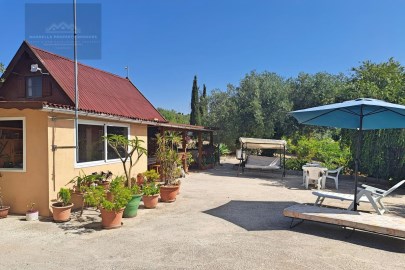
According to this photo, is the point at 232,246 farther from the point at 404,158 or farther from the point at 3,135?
the point at 404,158

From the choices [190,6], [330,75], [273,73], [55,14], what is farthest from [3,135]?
[330,75]

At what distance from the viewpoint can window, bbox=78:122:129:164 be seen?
25.1 feet

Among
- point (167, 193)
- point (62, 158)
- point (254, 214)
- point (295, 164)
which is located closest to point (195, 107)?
point (295, 164)

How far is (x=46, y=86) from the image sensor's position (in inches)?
386

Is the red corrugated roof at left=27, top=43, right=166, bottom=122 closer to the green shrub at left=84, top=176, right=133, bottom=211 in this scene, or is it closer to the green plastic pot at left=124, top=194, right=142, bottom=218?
the green shrub at left=84, top=176, right=133, bottom=211

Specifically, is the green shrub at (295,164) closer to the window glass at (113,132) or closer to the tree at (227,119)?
the tree at (227,119)

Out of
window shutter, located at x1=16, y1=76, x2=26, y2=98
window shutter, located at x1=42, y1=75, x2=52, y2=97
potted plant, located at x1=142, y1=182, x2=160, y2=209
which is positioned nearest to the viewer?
potted plant, located at x1=142, y1=182, x2=160, y2=209

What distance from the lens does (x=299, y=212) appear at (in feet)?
17.9

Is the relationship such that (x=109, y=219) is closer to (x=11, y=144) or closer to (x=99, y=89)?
(x=11, y=144)

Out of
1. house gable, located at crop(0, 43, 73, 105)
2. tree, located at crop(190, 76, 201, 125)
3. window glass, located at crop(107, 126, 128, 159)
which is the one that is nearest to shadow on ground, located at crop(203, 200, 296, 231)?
window glass, located at crop(107, 126, 128, 159)

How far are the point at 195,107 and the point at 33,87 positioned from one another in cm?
2527

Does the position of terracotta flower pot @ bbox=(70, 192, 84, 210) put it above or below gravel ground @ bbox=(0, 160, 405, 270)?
above

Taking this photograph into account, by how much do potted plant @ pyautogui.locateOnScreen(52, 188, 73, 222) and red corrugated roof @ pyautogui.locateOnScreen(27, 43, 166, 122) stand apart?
2624 mm

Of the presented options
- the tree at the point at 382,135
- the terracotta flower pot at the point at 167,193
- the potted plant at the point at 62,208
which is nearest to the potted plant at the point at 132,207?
the potted plant at the point at 62,208
